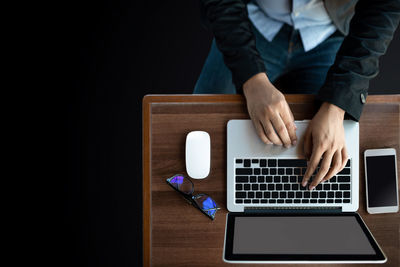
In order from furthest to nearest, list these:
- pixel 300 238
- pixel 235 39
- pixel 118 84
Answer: pixel 118 84 < pixel 235 39 < pixel 300 238

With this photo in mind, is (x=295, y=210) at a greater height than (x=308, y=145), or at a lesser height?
lesser

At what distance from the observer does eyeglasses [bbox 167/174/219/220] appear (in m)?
0.91

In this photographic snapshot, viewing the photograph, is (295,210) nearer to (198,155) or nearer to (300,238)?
(300,238)

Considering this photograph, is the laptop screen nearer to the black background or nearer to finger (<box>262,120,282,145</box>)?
finger (<box>262,120,282,145</box>)

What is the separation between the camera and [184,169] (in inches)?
37.3

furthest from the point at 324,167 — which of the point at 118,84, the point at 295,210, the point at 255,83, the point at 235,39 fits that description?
the point at 118,84

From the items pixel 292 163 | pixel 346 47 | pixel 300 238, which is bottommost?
pixel 300 238

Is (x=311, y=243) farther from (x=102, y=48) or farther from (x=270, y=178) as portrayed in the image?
(x=102, y=48)

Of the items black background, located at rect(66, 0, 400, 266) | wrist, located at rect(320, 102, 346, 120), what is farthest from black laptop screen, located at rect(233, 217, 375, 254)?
black background, located at rect(66, 0, 400, 266)

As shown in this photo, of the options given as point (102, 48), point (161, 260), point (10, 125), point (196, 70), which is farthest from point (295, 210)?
point (10, 125)

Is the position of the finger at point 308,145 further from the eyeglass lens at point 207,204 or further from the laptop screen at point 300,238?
the eyeglass lens at point 207,204

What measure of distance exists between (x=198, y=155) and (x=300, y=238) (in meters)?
Result: 0.32

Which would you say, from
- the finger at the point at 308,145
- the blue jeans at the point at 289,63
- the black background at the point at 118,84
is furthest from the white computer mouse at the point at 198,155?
the black background at the point at 118,84

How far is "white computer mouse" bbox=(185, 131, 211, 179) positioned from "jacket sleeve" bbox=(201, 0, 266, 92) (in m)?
0.20
